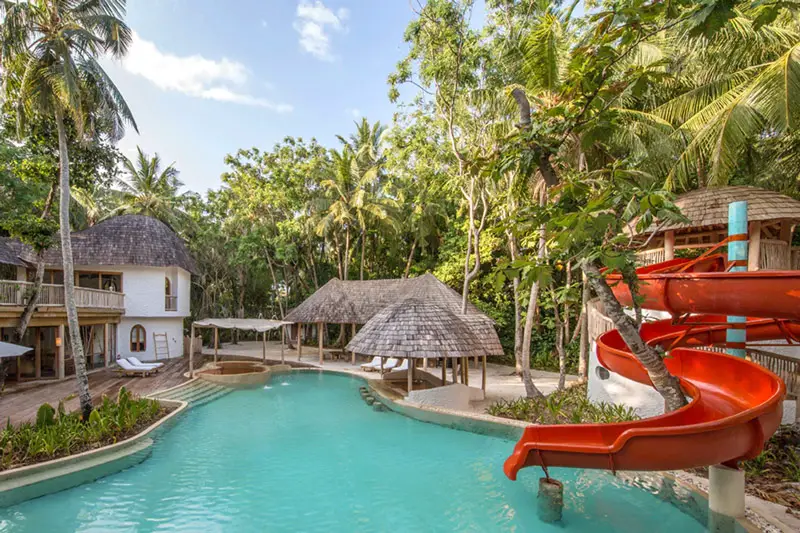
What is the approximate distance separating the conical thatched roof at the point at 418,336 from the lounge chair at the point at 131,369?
838 centimetres

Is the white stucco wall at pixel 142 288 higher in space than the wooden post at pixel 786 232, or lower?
lower

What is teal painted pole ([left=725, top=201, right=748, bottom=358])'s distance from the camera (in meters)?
5.09

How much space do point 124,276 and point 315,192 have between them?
405 inches

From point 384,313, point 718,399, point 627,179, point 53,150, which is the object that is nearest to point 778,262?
point 718,399

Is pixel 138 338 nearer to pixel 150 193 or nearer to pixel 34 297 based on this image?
pixel 34 297

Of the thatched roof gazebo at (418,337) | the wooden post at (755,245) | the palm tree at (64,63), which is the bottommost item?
the thatched roof gazebo at (418,337)

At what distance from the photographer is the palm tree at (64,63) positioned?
A: 8836 mm

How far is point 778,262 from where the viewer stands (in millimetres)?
9016

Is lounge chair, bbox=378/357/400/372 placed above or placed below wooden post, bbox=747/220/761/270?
below

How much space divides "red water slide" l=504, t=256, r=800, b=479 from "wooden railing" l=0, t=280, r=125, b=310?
577 inches

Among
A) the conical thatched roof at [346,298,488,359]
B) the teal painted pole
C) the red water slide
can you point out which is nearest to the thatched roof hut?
the conical thatched roof at [346,298,488,359]

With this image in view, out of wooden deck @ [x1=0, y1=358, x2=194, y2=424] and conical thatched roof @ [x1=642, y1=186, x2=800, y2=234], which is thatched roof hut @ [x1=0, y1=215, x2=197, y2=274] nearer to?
wooden deck @ [x1=0, y1=358, x2=194, y2=424]

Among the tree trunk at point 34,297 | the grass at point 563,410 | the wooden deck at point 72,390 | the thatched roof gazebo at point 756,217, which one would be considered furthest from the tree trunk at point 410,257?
the tree trunk at point 34,297

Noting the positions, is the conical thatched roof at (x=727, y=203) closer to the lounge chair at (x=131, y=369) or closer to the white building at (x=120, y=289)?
the lounge chair at (x=131, y=369)
